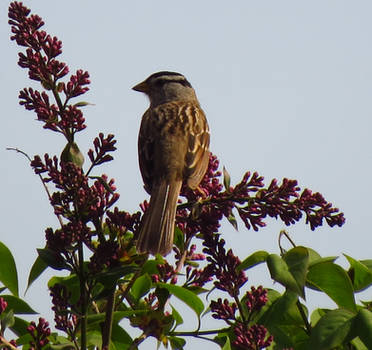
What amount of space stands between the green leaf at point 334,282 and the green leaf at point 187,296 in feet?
1.53

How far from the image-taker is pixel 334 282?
8.59 ft

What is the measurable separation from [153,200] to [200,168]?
0.60m

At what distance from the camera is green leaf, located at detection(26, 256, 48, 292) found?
291 cm

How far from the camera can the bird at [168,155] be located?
11.6 ft

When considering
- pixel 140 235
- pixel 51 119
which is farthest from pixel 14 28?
pixel 140 235

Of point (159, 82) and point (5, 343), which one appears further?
point (159, 82)

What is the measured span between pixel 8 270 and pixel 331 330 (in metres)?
1.27

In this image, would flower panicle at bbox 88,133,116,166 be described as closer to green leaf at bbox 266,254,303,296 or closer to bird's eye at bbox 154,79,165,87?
green leaf at bbox 266,254,303,296

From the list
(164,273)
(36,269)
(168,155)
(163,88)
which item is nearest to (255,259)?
(164,273)

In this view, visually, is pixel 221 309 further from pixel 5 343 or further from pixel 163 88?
pixel 163 88

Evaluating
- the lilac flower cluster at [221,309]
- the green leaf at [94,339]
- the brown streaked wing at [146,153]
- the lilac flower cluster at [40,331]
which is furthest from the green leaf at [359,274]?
the brown streaked wing at [146,153]

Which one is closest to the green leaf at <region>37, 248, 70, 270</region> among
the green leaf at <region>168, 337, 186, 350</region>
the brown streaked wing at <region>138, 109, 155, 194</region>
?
the green leaf at <region>168, 337, 186, 350</region>

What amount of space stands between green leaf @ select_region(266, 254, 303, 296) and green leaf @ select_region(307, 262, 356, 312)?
18 centimetres

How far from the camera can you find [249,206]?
10.6ft
